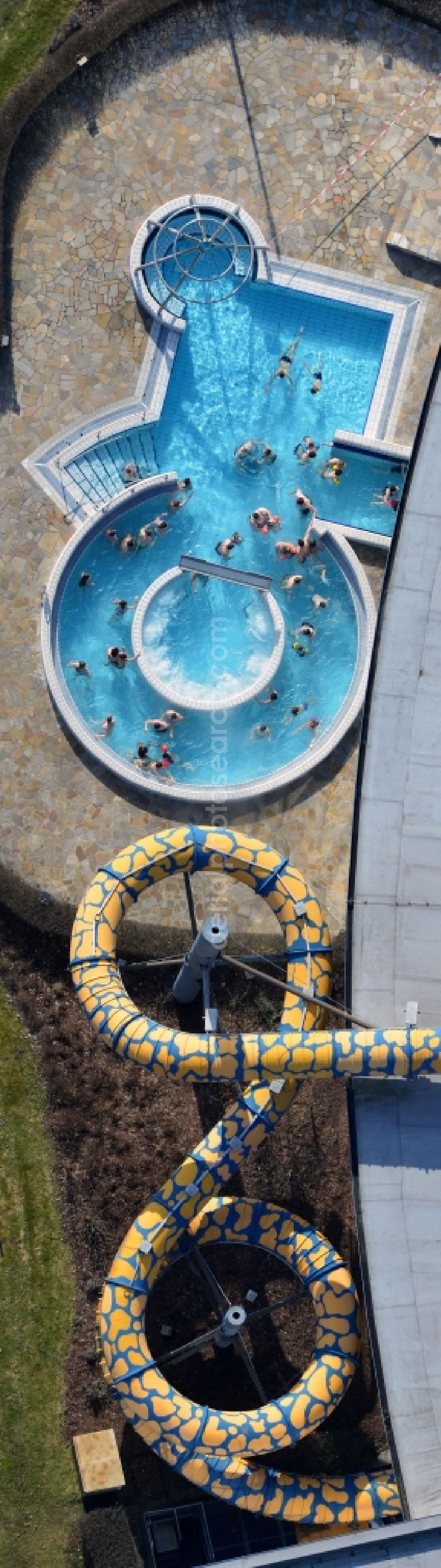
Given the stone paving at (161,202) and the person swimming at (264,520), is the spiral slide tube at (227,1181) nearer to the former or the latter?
the stone paving at (161,202)

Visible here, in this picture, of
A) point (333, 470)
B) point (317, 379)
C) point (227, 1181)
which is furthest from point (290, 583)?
point (227, 1181)

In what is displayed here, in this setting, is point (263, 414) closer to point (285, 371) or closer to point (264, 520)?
point (285, 371)

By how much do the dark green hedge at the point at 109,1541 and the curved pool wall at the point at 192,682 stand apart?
23077mm

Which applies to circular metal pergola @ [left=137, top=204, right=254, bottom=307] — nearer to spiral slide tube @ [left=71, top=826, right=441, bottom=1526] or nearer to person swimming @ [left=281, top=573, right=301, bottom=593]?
person swimming @ [left=281, top=573, right=301, bottom=593]

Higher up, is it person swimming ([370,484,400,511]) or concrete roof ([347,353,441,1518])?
person swimming ([370,484,400,511])

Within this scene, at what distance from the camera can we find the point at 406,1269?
137 feet

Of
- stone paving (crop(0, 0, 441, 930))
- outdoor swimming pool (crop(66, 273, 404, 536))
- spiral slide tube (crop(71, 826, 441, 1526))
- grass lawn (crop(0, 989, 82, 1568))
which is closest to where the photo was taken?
spiral slide tube (crop(71, 826, 441, 1526))

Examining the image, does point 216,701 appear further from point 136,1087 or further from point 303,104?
point 303,104

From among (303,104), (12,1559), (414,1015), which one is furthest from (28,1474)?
(303,104)

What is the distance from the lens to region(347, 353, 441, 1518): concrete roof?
41.8m

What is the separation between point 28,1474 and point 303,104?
42.3 meters

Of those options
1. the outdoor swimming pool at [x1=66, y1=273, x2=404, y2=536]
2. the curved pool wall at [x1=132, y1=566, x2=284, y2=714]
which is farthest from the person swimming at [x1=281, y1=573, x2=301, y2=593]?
the outdoor swimming pool at [x1=66, y1=273, x2=404, y2=536]

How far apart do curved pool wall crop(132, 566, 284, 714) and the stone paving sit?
122 inches

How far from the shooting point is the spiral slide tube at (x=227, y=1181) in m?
41.2
